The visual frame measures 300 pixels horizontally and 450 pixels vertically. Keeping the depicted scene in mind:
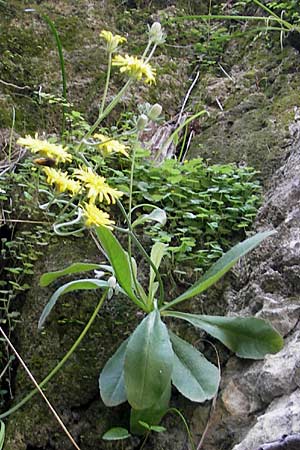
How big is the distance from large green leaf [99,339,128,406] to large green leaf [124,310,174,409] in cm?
7

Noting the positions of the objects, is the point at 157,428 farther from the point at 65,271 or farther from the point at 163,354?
the point at 65,271

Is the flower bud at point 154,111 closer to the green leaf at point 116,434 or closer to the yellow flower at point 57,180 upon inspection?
the yellow flower at point 57,180

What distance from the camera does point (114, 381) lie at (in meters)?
1.14

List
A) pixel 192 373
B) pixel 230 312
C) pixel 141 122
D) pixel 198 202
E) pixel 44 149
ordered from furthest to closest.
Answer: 1. pixel 198 202
2. pixel 230 312
3. pixel 192 373
4. pixel 141 122
5. pixel 44 149

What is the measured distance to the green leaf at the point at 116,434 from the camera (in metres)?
1.12

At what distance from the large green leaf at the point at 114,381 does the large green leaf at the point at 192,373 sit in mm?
106

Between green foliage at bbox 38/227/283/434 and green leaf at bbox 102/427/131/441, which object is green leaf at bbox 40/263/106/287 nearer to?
green foliage at bbox 38/227/283/434

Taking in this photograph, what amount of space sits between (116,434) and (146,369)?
6.8 inches

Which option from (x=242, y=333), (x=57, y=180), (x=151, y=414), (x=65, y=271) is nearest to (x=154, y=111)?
(x=57, y=180)

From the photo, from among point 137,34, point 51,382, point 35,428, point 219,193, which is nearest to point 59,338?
point 51,382

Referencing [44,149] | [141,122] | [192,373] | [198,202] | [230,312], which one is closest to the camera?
[44,149]

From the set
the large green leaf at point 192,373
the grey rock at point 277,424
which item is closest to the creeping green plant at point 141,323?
the large green leaf at point 192,373

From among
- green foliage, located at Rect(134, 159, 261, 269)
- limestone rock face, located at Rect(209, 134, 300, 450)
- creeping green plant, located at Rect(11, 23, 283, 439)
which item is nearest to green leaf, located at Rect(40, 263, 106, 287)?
creeping green plant, located at Rect(11, 23, 283, 439)

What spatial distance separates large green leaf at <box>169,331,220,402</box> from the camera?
3.68ft
